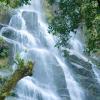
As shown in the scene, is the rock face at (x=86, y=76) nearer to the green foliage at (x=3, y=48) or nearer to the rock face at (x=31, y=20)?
the green foliage at (x=3, y=48)

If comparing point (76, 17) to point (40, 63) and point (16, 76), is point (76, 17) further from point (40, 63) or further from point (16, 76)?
point (40, 63)

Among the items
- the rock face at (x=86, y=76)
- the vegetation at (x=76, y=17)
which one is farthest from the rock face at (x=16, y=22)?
the vegetation at (x=76, y=17)

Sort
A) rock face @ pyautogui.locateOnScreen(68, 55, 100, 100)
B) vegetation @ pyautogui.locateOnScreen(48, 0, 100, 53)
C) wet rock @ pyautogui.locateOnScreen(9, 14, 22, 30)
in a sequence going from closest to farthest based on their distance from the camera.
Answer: vegetation @ pyautogui.locateOnScreen(48, 0, 100, 53) < rock face @ pyautogui.locateOnScreen(68, 55, 100, 100) < wet rock @ pyautogui.locateOnScreen(9, 14, 22, 30)

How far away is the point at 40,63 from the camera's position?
22562 millimetres

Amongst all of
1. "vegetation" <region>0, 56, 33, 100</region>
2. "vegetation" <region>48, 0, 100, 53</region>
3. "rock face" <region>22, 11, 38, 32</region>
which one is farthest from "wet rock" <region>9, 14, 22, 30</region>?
"vegetation" <region>0, 56, 33, 100</region>

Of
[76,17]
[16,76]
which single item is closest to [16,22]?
[76,17]

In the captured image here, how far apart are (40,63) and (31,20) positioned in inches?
212

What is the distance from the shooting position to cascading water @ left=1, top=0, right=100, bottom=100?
65.3 ft

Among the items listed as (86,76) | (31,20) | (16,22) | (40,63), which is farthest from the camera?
(31,20)

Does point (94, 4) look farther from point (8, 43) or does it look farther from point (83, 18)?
point (8, 43)

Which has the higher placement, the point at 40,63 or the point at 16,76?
the point at 16,76

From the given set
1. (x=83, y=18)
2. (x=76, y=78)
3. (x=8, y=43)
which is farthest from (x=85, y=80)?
(x=83, y=18)

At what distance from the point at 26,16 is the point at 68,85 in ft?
24.3

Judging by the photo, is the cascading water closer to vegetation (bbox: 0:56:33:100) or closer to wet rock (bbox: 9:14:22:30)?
wet rock (bbox: 9:14:22:30)
